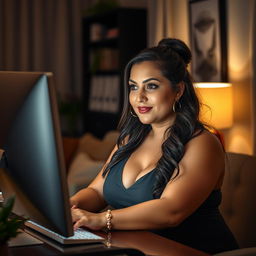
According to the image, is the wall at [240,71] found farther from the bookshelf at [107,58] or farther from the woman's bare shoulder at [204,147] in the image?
the woman's bare shoulder at [204,147]

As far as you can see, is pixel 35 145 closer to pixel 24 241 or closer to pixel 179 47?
pixel 24 241

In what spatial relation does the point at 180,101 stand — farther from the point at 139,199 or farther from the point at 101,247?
the point at 101,247

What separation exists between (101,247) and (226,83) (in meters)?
2.67

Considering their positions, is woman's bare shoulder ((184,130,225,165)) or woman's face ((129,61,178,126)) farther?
woman's face ((129,61,178,126))

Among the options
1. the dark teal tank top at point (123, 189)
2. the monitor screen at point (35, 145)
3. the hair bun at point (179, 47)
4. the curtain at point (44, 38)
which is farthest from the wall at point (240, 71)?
the curtain at point (44, 38)

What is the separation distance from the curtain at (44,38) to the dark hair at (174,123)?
4052 mm

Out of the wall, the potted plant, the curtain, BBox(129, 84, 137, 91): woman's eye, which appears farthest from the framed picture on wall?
the potted plant

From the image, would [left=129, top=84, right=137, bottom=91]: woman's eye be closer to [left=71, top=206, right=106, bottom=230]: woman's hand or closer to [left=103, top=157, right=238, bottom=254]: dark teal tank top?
[left=103, top=157, right=238, bottom=254]: dark teal tank top

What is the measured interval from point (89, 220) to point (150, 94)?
24.3 inches

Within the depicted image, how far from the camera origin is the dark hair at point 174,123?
2180 millimetres

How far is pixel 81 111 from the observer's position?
6.63 m

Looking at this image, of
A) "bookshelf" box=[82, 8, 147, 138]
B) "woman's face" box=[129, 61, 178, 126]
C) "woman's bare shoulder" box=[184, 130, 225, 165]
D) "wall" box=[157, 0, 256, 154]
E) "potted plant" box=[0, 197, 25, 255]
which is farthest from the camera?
"bookshelf" box=[82, 8, 147, 138]

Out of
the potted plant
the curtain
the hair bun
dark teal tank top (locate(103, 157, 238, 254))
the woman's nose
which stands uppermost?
the curtain

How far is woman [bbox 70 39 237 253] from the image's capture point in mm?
2059
